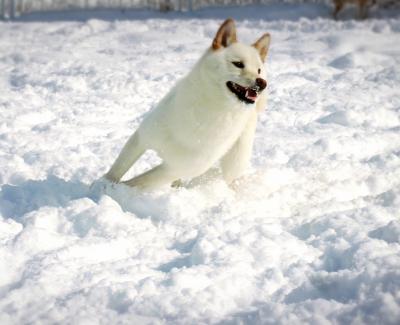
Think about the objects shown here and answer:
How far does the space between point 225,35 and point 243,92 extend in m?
0.47

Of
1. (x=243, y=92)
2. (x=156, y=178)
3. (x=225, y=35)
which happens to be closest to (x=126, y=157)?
(x=156, y=178)

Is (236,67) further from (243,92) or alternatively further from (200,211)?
(200,211)

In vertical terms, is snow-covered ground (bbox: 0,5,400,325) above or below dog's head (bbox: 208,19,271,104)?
below

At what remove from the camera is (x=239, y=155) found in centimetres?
442

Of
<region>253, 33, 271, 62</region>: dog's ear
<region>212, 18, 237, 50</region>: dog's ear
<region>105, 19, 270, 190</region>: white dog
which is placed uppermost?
<region>212, 18, 237, 50</region>: dog's ear

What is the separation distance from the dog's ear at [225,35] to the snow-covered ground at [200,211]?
3.55ft

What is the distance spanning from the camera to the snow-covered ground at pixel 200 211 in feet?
8.62

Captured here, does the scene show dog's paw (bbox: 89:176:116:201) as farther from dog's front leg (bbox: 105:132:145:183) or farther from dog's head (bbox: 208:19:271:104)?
dog's head (bbox: 208:19:271:104)

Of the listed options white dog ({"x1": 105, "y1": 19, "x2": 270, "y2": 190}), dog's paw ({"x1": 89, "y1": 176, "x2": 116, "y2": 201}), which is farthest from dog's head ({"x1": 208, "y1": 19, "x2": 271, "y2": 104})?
dog's paw ({"x1": 89, "y1": 176, "x2": 116, "y2": 201})

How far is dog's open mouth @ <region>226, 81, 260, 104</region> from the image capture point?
145 inches

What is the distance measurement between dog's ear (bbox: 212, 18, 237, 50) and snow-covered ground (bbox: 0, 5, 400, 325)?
1.08 metres

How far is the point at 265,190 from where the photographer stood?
14.4ft

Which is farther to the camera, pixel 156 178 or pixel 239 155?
pixel 239 155

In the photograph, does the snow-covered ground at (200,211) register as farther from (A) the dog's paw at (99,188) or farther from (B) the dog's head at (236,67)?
(B) the dog's head at (236,67)
